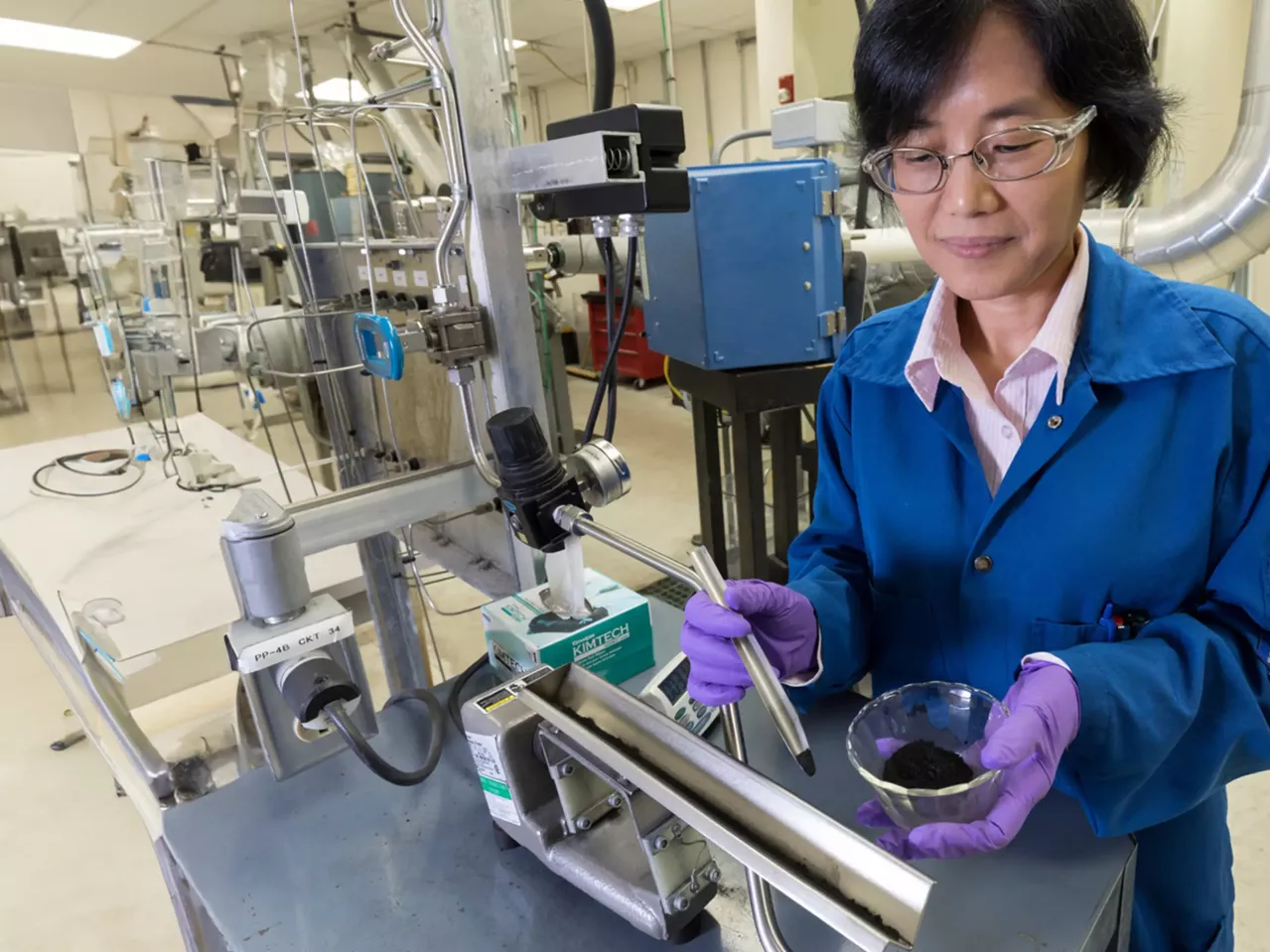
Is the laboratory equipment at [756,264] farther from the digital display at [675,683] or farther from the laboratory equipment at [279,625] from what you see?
the laboratory equipment at [279,625]

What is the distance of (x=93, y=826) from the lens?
83.8 inches

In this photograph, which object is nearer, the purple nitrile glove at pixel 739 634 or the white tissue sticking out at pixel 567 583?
the purple nitrile glove at pixel 739 634

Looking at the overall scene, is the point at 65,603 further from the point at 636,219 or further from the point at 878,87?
the point at 878,87

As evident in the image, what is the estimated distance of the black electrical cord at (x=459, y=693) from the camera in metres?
1.02

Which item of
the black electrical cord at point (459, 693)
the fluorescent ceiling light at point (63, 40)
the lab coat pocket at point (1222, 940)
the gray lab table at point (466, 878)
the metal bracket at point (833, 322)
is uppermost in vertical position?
the fluorescent ceiling light at point (63, 40)

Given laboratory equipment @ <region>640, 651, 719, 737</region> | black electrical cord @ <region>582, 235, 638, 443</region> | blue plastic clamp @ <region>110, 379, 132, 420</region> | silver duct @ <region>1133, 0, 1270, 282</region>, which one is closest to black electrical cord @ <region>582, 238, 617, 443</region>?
black electrical cord @ <region>582, 235, 638, 443</region>

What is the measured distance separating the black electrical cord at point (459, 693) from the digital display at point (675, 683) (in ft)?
0.88

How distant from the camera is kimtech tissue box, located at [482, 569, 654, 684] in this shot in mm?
979

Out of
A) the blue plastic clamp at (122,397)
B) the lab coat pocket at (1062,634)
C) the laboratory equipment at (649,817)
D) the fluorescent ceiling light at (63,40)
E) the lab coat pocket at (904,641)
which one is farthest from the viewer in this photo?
the fluorescent ceiling light at (63,40)

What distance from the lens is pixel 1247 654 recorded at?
2.37 feet

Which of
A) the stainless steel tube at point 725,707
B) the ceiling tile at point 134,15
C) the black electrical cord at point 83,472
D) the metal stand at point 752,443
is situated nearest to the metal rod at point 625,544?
the stainless steel tube at point 725,707

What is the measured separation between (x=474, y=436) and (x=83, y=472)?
1914 millimetres

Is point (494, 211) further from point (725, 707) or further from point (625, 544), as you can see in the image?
point (725, 707)

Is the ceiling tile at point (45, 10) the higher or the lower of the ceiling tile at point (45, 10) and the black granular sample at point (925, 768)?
the higher
